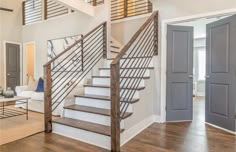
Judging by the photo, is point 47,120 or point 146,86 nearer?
point 47,120

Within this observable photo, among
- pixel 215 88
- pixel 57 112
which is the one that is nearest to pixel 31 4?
pixel 57 112

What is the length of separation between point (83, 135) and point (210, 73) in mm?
2732

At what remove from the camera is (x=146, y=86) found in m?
3.82

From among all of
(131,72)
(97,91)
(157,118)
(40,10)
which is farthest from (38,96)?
(40,10)

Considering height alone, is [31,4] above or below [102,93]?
above

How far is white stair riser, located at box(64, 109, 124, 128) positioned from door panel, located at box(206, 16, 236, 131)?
2.03m

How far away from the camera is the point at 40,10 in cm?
711

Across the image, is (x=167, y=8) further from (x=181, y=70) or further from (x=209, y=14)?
(x=181, y=70)

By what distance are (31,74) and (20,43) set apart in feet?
4.68

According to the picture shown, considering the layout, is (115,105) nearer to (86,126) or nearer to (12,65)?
(86,126)

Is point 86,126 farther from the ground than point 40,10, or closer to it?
closer to it

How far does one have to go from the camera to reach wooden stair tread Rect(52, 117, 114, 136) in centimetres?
291

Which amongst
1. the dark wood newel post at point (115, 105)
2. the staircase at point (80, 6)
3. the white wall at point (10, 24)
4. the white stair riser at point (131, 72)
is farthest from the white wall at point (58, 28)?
the dark wood newel post at point (115, 105)

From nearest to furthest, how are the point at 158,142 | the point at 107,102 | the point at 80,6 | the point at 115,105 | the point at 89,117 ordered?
the point at 115,105 < the point at 158,142 < the point at 89,117 < the point at 107,102 < the point at 80,6
